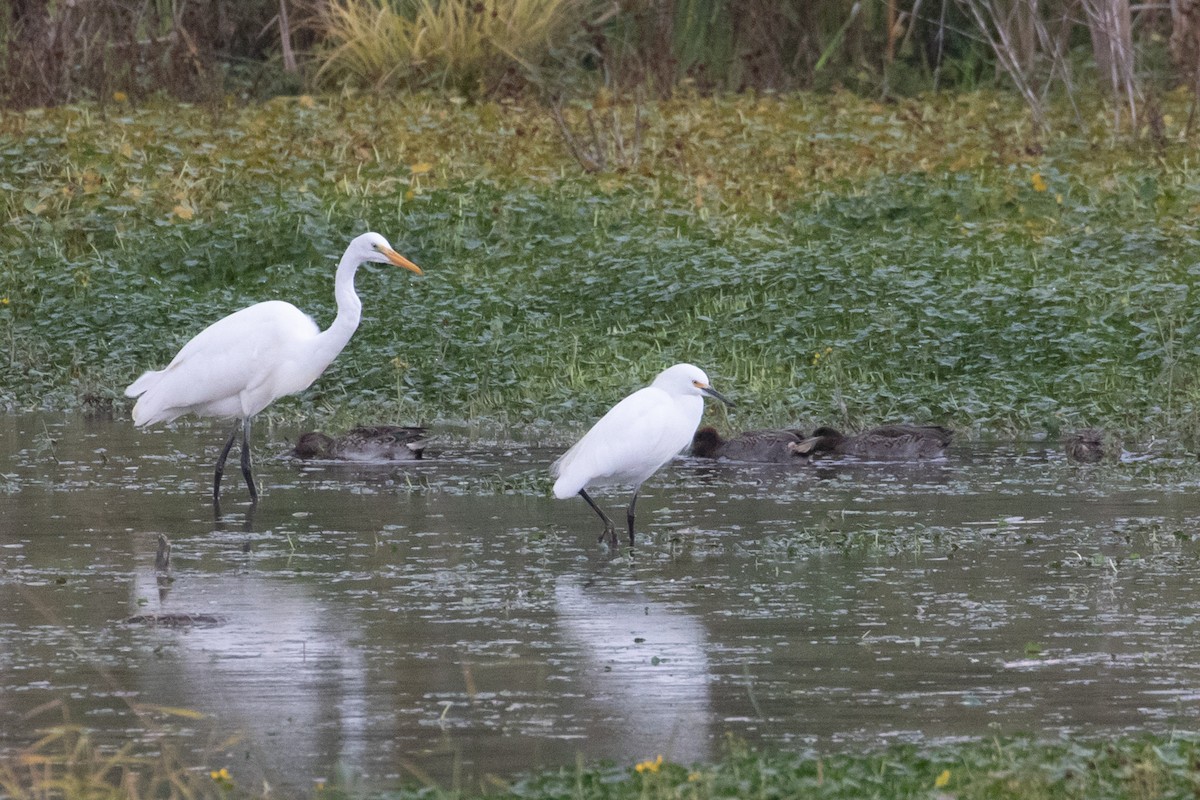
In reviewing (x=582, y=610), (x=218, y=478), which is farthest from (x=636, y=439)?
(x=218, y=478)

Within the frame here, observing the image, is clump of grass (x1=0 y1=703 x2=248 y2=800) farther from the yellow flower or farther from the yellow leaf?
the yellow flower

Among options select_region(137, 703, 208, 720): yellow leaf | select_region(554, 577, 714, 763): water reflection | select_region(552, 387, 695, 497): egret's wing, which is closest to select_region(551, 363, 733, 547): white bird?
select_region(552, 387, 695, 497): egret's wing

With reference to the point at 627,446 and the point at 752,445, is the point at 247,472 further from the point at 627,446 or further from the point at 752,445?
the point at 752,445

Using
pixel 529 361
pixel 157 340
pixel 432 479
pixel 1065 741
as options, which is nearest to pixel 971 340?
pixel 529 361

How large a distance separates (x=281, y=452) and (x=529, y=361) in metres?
2.17

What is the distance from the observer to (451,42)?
872 inches

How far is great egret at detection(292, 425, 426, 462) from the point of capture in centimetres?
1074

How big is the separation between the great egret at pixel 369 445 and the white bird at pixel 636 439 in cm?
186

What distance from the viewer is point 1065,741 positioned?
5.26 metres

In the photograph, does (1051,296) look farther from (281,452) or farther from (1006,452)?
(281,452)

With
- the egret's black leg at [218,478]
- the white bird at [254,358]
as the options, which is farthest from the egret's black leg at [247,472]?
the white bird at [254,358]

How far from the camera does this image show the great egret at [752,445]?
10523 mm

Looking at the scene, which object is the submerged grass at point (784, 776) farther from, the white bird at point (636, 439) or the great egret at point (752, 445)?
the great egret at point (752, 445)

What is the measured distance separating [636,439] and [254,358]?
284 centimetres
